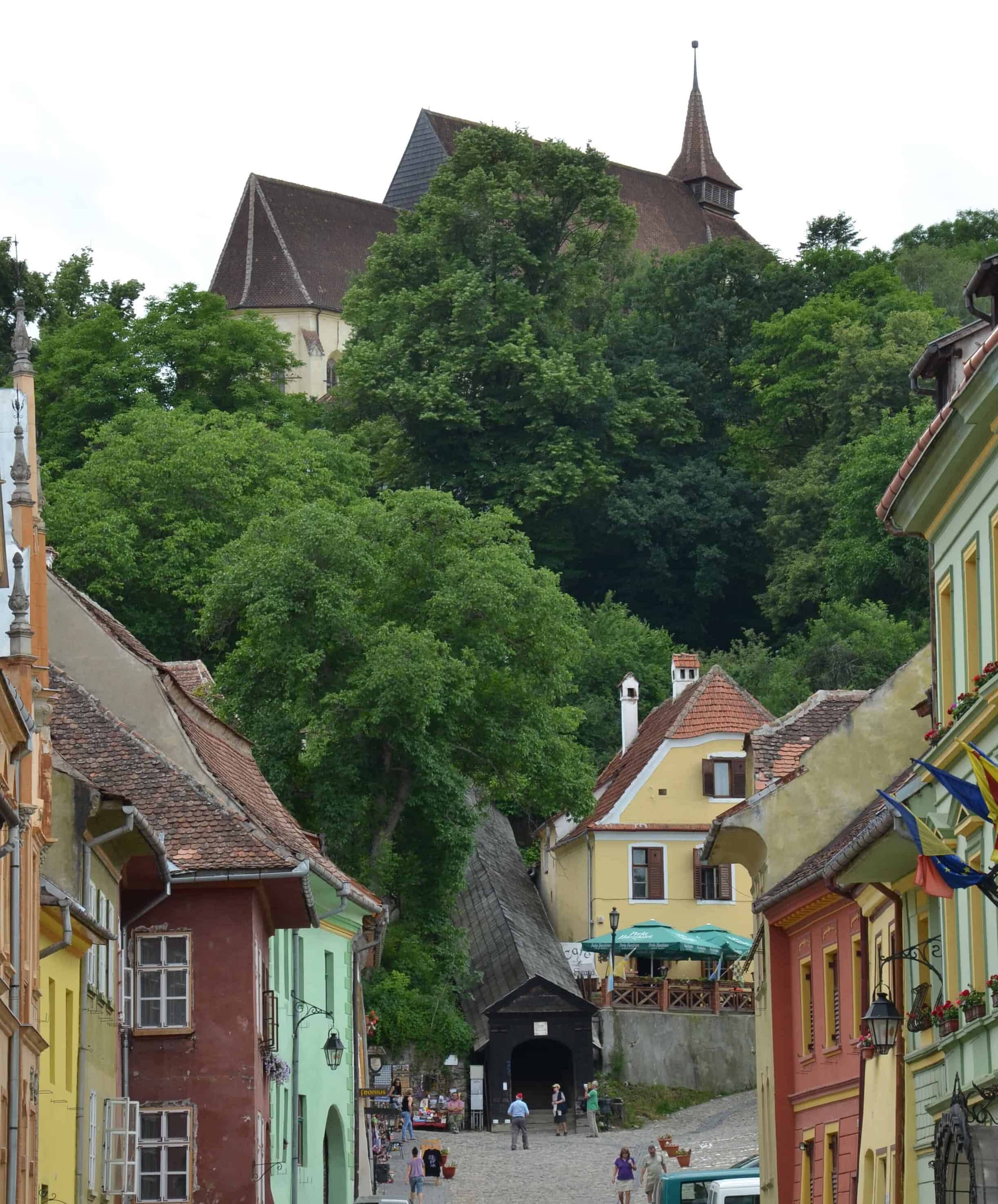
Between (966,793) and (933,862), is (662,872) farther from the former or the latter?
(966,793)

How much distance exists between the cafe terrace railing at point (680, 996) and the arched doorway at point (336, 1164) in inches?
630

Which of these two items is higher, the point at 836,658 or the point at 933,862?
the point at 836,658

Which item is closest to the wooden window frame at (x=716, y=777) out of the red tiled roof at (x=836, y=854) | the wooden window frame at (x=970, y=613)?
the red tiled roof at (x=836, y=854)

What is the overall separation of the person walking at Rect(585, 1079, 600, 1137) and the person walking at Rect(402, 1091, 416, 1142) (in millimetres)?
3591

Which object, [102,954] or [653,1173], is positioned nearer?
[102,954]

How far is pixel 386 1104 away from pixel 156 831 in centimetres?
1863

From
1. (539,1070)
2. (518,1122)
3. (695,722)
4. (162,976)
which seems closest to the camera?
(162,976)

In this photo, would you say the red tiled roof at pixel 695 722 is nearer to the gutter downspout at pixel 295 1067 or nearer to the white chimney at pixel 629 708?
the white chimney at pixel 629 708

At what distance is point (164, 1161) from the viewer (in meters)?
28.6

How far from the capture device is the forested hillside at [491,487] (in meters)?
47.5

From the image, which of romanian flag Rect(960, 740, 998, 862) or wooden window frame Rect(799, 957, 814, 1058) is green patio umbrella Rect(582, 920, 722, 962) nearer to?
wooden window frame Rect(799, 957, 814, 1058)

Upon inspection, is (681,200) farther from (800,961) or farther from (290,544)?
(800,961)

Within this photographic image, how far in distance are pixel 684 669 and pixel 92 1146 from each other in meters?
45.3

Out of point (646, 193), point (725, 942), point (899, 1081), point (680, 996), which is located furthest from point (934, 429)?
point (646, 193)
